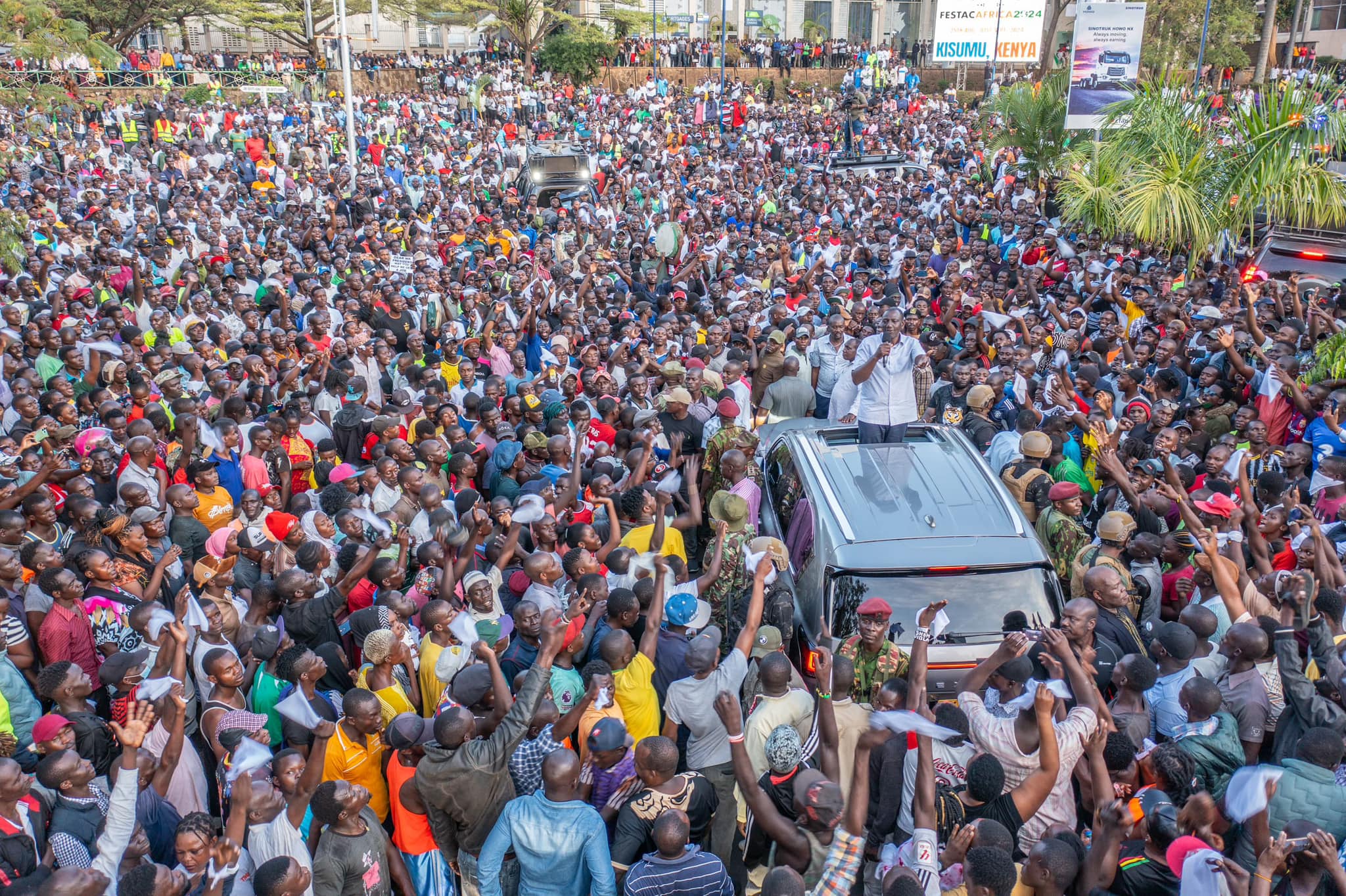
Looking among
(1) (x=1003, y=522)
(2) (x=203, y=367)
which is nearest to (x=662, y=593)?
(1) (x=1003, y=522)

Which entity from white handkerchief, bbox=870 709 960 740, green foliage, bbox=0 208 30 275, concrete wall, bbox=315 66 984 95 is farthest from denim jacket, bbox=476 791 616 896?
concrete wall, bbox=315 66 984 95

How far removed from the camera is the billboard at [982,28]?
38.8 meters

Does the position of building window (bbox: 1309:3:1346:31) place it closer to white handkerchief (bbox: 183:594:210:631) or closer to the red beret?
the red beret

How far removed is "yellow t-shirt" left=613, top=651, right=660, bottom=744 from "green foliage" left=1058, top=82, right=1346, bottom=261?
906 centimetres

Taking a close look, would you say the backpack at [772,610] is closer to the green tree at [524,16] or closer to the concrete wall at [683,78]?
the concrete wall at [683,78]

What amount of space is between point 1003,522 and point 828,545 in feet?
3.11

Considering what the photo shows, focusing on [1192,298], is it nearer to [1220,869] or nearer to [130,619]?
[1220,869]

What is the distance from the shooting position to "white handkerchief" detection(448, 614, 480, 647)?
5035 mm

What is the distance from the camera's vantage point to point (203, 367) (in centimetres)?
878

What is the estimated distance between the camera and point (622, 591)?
5.11 metres

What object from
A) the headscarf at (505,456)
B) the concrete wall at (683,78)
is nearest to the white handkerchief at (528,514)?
the headscarf at (505,456)

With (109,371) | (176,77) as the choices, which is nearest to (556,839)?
(109,371)

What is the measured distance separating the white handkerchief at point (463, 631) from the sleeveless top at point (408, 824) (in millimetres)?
927

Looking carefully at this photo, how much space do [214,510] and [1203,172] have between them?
10.8 meters
